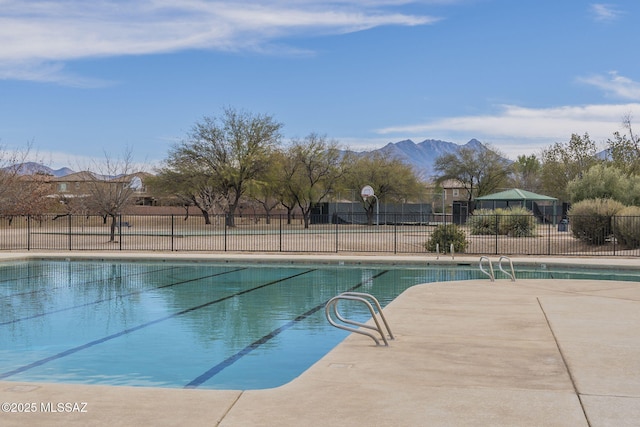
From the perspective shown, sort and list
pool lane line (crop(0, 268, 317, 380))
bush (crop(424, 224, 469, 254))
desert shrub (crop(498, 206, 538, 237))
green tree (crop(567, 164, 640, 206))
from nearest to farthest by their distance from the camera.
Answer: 1. pool lane line (crop(0, 268, 317, 380))
2. bush (crop(424, 224, 469, 254))
3. desert shrub (crop(498, 206, 538, 237))
4. green tree (crop(567, 164, 640, 206))

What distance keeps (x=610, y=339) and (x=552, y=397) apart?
3.43 meters

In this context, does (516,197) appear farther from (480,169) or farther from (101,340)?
(480,169)

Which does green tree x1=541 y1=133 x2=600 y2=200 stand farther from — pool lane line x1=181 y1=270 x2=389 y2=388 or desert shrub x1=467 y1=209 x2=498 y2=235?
pool lane line x1=181 y1=270 x2=389 y2=388

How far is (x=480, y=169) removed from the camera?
79250 millimetres

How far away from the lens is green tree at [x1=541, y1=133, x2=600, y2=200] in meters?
66.0

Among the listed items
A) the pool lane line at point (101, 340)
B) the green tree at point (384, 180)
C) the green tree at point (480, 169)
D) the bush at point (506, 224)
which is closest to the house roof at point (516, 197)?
the bush at point (506, 224)

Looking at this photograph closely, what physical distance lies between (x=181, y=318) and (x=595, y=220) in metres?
21.9

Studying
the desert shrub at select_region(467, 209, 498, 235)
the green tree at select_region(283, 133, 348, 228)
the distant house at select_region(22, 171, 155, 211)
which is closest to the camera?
the desert shrub at select_region(467, 209, 498, 235)

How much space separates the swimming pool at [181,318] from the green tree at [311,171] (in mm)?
34628

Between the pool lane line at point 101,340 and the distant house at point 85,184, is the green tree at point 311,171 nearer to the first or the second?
the distant house at point 85,184

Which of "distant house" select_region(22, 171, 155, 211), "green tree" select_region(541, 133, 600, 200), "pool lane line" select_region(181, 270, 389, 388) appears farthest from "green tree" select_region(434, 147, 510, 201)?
"pool lane line" select_region(181, 270, 389, 388)

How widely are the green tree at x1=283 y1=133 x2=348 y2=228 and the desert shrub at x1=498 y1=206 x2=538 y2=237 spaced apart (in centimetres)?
2261

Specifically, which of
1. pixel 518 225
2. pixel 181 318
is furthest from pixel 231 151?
pixel 181 318

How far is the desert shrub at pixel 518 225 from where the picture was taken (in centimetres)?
3525
